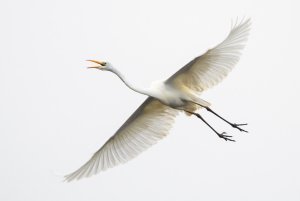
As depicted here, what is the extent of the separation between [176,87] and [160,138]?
1.44 m

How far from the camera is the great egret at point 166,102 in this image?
22359mm

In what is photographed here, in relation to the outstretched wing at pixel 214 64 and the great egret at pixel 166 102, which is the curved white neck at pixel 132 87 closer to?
the great egret at pixel 166 102

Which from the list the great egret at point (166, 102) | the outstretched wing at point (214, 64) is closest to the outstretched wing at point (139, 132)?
the great egret at point (166, 102)

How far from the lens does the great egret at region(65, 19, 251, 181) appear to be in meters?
22.4

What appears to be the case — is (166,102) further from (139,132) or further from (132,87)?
(139,132)

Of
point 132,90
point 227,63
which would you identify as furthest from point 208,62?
point 132,90

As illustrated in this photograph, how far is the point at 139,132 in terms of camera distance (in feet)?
77.7

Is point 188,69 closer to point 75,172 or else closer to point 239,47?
point 239,47

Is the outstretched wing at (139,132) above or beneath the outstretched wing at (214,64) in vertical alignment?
beneath

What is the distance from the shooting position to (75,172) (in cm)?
2267

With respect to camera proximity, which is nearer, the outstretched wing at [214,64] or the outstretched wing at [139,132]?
the outstretched wing at [214,64]

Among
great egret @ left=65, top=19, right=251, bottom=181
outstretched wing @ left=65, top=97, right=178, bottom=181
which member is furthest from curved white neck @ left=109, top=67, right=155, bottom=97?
outstretched wing @ left=65, top=97, right=178, bottom=181

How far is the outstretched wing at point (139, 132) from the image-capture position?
23.5 m

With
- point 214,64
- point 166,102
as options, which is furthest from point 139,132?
point 214,64
